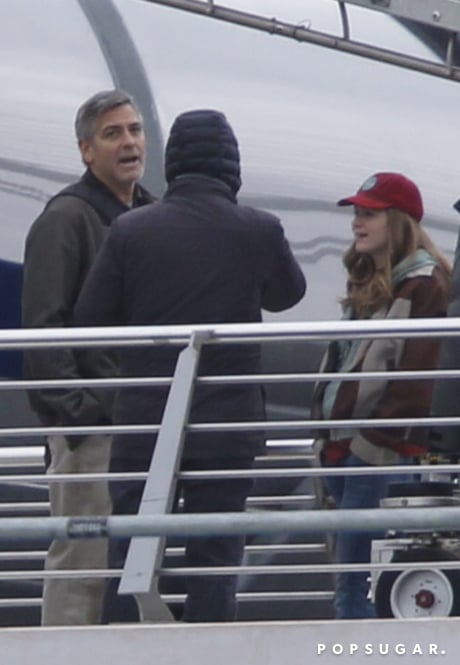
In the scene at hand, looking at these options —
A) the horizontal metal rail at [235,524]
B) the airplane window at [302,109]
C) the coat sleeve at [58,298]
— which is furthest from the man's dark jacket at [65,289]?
the airplane window at [302,109]

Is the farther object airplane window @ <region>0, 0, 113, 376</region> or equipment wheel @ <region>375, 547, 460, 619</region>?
airplane window @ <region>0, 0, 113, 376</region>

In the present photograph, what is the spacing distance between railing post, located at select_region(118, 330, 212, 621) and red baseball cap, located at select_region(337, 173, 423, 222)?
1.12 meters

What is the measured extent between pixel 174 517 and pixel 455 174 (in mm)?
4958

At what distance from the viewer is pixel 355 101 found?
9805 mm

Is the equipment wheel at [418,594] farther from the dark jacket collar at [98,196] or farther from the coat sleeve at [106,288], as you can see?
the dark jacket collar at [98,196]

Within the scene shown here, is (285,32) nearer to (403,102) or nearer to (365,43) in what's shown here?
(365,43)

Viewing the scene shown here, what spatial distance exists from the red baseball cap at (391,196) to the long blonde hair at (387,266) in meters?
0.02

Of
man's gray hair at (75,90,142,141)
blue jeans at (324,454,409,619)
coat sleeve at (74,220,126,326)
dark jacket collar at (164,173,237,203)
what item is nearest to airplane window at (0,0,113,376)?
man's gray hair at (75,90,142,141)

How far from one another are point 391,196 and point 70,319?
1081 millimetres

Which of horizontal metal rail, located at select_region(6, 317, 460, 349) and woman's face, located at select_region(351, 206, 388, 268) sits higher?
woman's face, located at select_region(351, 206, 388, 268)

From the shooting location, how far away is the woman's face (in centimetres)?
676

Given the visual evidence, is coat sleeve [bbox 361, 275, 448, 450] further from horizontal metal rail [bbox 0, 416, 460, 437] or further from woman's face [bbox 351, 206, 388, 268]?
horizontal metal rail [bbox 0, 416, 460, 437]

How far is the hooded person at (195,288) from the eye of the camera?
20.1ft

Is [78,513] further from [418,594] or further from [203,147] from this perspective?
[203,147]
